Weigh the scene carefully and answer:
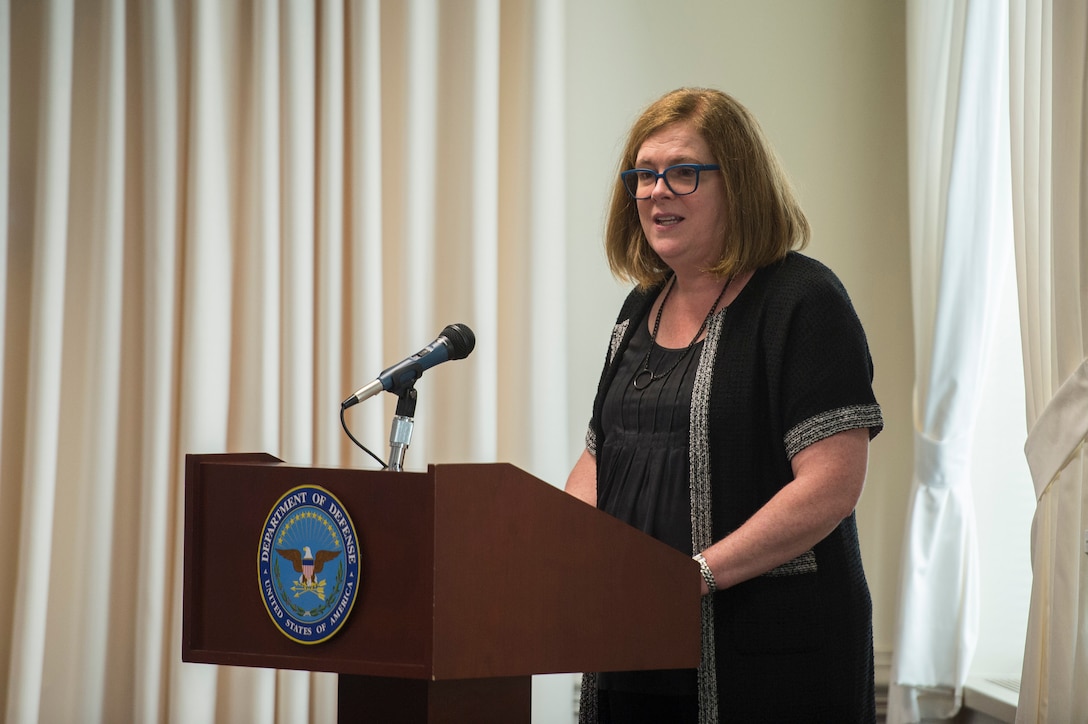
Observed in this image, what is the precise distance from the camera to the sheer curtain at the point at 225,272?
2.99m

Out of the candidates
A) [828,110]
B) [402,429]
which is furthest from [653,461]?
[828,110]

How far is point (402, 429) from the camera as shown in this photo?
1506 millimetres

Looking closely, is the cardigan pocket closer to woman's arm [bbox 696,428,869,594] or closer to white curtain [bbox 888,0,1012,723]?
woman's arm [bbox 696,428,869,594]

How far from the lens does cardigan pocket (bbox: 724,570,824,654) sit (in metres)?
1.76

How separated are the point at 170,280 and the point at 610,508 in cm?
173

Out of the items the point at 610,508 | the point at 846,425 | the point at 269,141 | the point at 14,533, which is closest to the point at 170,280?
the point at 269,141

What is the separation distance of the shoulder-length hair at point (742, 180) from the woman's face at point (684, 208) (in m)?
0.02

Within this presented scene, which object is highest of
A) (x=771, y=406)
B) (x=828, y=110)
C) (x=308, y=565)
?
(x=828, y=110)

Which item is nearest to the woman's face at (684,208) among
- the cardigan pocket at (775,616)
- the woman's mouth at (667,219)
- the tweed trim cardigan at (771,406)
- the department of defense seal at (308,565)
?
the woman's mouth at (667,219)

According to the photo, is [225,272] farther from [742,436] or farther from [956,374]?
[956,374]

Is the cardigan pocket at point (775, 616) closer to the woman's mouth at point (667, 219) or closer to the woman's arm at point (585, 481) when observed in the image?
the woman's arm at point (585, 481)

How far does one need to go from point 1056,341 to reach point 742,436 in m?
0.97

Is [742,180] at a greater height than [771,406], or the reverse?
[742,180]

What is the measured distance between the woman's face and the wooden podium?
2.48ft
